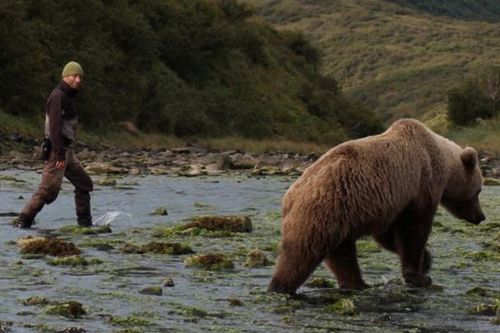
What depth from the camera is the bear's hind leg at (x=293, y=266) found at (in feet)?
31.0

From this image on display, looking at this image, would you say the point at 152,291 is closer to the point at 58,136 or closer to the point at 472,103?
the point at 58,136

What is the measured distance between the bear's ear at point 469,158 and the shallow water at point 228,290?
111 centimetres

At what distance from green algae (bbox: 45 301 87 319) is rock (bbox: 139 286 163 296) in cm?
120

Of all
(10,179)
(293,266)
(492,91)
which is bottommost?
(492,91)

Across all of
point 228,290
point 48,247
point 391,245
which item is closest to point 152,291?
point 228,290

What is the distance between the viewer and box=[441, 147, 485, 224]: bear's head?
39.9 ft

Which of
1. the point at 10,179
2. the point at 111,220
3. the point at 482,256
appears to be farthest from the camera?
the point at 10,179

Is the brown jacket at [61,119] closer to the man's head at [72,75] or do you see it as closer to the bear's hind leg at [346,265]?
the man's head at [72,75]

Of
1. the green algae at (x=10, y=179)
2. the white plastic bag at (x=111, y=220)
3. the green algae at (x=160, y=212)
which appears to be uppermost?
the white plastic bag at (x=111, y=220)

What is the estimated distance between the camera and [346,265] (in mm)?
10266

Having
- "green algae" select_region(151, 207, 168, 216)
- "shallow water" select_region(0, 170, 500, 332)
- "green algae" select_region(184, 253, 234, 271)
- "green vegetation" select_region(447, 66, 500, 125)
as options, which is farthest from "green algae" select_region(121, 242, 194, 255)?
"green vegetation" select_region(447, 66, 500, 125)

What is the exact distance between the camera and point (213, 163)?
35031 millimetres

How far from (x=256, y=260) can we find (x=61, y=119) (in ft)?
13.9

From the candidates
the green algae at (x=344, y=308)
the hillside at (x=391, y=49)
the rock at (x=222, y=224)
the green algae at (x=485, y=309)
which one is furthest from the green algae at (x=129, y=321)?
the hillside at (x=391, y=49)
